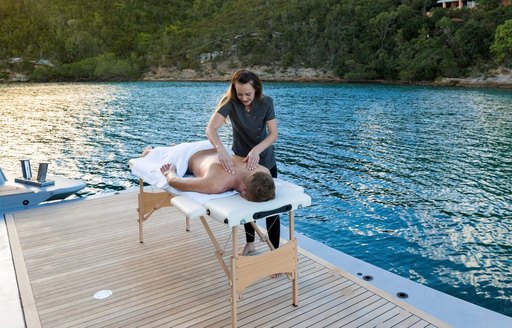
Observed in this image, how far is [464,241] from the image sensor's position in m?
5.28

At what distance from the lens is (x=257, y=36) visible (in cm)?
5603

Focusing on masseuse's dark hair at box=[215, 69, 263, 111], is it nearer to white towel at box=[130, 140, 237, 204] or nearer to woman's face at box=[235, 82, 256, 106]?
woman's face at box=[235, 82, 256, 106]

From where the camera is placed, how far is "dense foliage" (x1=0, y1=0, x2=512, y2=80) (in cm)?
3762

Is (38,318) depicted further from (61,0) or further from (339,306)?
(61,0)

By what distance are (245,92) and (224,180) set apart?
0.60 meters

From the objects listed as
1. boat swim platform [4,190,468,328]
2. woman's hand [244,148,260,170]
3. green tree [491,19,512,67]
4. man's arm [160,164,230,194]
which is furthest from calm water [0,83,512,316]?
green tree [491,19,512,67]

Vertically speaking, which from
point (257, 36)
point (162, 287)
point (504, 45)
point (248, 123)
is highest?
point (257, 36)

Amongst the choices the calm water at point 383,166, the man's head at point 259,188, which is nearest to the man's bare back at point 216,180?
the man's head at point 259,188

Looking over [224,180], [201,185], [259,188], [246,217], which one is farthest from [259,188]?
Result: [201,185]

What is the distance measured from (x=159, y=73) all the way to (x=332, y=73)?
2670cm

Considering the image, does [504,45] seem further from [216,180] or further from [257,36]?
[216,180]

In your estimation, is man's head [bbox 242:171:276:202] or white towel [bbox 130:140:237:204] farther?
white towel [bbox 130:140:237:204]

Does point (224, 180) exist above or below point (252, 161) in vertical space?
below

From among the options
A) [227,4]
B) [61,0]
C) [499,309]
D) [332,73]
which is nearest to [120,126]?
[499,309]
